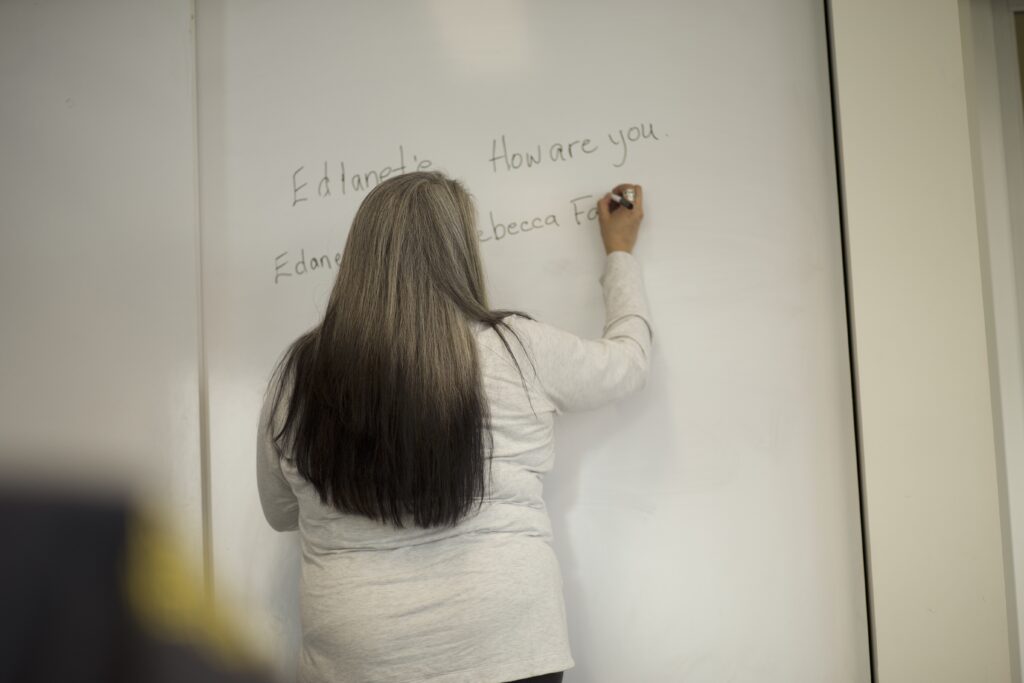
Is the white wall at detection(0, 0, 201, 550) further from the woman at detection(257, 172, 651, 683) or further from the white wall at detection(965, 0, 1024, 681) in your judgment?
the white wall at detection(965, 0, 1024, 681)

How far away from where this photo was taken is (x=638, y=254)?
1298 mm

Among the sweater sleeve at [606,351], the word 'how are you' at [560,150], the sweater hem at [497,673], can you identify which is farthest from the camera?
the word 'how are you' at [560,150]

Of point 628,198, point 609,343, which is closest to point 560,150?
point 628,198

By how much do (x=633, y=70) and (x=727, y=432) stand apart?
647 millimetres

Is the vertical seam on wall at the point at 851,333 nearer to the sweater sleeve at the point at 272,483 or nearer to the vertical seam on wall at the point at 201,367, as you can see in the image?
the sweater sleeve at the point at 272,483

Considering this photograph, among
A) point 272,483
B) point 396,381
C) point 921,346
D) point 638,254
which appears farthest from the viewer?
point 638,254

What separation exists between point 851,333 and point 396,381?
2.53ft

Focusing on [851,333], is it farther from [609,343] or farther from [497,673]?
[497,673]

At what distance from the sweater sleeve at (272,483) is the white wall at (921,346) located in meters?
0.89

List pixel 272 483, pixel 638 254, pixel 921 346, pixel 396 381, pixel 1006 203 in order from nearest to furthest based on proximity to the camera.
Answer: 1. pixel 396 381
2. pixel 272 483
3. pixel 921 346
4. pixel 638 254
5. pixel 1006 203

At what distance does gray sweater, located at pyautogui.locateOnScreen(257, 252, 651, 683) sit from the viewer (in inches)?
35.5

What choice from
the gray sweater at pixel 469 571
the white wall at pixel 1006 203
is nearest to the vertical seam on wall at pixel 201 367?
the gray sweater at pixel 469 571

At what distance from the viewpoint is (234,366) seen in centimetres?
136

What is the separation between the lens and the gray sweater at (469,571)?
902mm
